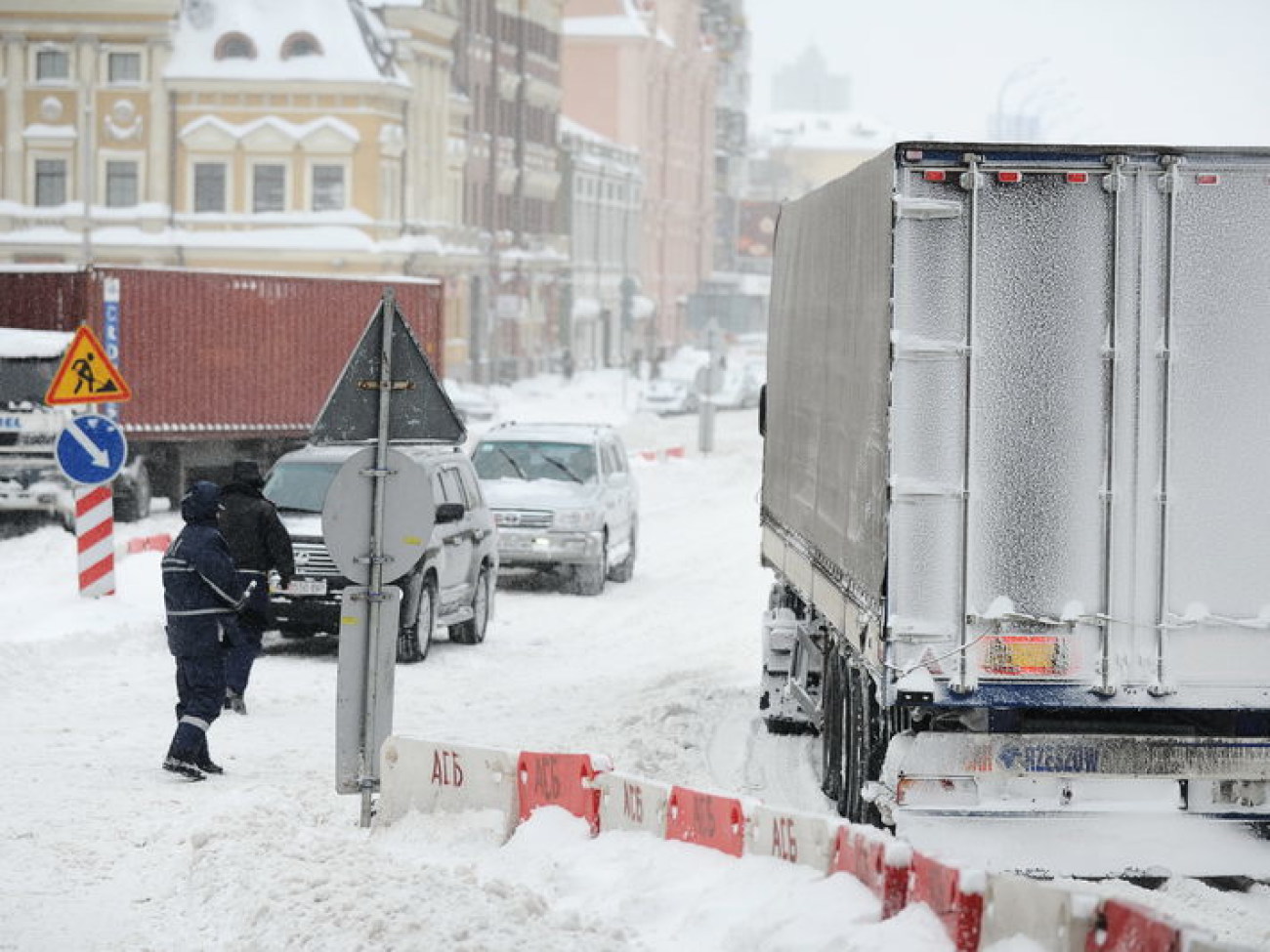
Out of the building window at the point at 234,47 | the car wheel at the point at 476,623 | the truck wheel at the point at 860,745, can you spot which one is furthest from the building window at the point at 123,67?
the truck wheel at the point at 860,745

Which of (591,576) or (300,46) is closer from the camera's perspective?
(591,576)

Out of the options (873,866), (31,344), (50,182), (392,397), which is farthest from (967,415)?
(50,182)

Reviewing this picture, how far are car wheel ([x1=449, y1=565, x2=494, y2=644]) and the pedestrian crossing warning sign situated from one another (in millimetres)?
3403

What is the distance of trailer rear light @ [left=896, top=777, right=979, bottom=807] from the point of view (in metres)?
11.3

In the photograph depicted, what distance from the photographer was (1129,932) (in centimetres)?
797

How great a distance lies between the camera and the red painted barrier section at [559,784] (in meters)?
11.7

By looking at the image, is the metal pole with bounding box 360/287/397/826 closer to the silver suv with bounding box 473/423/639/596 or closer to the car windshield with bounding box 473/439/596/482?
the silver suv with bounding box 473/423/639/596

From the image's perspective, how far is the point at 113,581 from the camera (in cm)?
2397

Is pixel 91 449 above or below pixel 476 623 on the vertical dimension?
above

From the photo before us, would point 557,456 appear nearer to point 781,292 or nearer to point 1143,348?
point 781,292

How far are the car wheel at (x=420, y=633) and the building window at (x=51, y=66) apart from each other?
5824cm

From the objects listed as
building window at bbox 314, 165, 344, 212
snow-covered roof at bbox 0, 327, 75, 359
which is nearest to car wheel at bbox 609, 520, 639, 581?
snow-covered roof at bbox 0, 327, 75, 359

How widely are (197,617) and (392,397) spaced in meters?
2.82

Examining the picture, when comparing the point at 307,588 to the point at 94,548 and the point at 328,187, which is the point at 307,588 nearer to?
the point at 94,548
